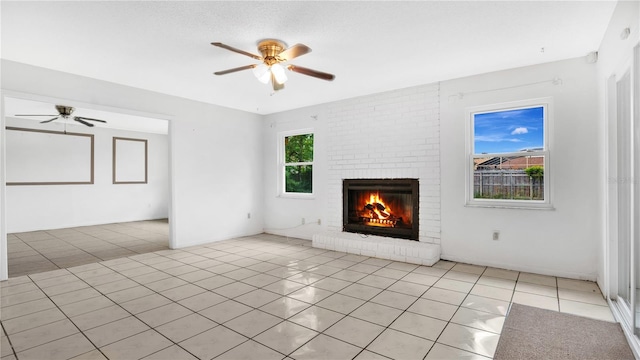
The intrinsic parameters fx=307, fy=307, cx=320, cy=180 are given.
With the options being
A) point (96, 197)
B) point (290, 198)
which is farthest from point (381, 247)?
point (96, 197)

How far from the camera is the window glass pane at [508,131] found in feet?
12.6

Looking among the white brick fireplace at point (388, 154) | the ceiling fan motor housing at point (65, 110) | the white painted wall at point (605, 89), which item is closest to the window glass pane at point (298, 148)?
the white brick fireplace at point (388, 154)

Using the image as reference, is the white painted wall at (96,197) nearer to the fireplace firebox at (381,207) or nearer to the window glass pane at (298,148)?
the window glass pane at (298,148)

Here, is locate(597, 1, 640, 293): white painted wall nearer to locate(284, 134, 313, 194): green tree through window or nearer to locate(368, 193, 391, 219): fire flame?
locate(368, 193, 391, 219): fire flame

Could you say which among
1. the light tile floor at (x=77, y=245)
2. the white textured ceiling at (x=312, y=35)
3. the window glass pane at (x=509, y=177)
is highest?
the white textured ceiling at (x=312, y=35)

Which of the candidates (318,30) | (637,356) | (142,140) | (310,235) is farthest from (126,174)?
(637,356)

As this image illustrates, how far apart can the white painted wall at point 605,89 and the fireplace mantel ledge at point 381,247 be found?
1769mm

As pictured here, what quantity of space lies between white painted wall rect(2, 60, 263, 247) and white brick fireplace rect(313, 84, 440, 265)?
1844 millimetres

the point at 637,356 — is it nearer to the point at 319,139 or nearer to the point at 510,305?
the point at 510,305

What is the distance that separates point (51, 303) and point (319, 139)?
4.34 meters

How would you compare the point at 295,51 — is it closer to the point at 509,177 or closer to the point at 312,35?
the point at 312,35

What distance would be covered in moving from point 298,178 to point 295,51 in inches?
145

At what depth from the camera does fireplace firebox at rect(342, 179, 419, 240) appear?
15.7ft

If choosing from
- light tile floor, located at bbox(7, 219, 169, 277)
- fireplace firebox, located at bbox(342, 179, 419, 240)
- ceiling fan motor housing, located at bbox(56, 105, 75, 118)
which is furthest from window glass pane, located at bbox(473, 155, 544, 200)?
ceiling fan motor housing, located at bbox(56, 105, 75, 118)
